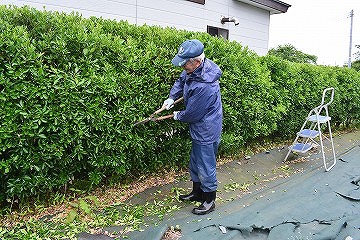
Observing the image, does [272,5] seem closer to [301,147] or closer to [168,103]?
[301,147]

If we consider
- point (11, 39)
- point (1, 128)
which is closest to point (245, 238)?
point (1, 128)

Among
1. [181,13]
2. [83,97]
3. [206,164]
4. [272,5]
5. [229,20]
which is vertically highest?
[272,5]

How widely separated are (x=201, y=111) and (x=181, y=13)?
5.16 m

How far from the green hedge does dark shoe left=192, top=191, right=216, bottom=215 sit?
94 cm

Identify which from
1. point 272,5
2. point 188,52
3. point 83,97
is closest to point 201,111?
point 188,52

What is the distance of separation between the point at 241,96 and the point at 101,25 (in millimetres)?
2500

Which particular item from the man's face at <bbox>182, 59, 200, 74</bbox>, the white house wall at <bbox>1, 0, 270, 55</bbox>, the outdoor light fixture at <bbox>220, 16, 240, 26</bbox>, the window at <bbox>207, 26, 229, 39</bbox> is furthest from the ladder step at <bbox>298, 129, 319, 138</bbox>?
the outdoor light fixture at <bbox>220, 16, 240, 26</bbox>

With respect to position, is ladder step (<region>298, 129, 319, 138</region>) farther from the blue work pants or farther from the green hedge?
the blue work pants

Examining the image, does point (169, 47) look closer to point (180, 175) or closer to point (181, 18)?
point (180, 175)

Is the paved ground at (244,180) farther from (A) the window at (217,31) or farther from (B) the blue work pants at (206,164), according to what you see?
(A) the window at (217,31)

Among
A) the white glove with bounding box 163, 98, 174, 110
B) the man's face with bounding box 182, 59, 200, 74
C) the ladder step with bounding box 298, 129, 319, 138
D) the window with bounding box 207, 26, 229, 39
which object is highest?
the window with bounding box 207, 26, 229, 39

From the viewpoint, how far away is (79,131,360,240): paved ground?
3.71 meters

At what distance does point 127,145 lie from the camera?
387 cm

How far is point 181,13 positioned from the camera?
809cm
